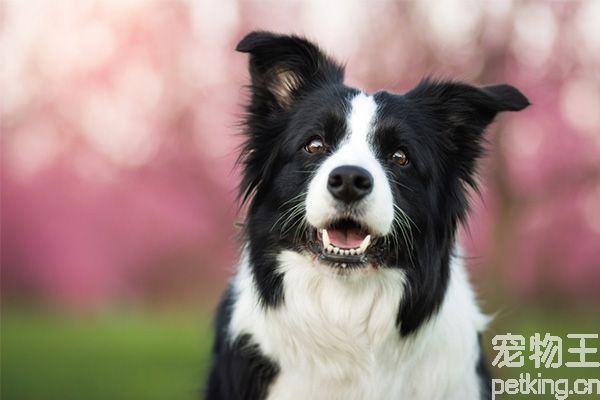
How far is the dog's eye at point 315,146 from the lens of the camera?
420 centimetres

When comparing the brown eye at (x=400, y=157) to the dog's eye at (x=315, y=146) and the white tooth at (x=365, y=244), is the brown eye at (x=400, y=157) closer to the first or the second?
the dog's eye at (x=315, y=146)

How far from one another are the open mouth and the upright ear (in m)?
0.99

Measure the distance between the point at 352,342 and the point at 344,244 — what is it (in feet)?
2.06

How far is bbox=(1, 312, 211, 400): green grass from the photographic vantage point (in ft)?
31.6

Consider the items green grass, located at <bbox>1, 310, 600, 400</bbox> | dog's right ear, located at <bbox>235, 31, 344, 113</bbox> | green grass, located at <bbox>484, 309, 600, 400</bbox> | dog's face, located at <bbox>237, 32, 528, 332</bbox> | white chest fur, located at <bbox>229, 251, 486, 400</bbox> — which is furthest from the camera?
green grass, located at <bbox>1, 310, 600, 400</bbox>

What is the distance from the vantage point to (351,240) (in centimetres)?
404

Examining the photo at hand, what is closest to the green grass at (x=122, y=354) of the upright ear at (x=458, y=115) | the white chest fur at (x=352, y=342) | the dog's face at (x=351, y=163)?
the white chest fur at (x=352, y=342)

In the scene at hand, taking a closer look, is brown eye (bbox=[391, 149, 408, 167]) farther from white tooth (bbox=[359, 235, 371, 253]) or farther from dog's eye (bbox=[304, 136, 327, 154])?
white tooth (bbox=[359, 235, 371, 253])

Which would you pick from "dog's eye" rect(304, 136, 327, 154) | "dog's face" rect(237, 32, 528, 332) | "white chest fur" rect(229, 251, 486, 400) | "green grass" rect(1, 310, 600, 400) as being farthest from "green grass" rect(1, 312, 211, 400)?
"dog's eye" rect(304, 136, 327, 154)

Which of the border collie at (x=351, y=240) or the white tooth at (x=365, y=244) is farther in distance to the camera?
the border collie at (x=351, y=240)

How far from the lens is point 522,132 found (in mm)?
9797

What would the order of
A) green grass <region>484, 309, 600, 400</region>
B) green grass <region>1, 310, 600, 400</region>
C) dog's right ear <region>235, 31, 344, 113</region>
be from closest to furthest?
dog's right ear <region>235, 31, 344, 113</region>, green grass <region>484, 309, 600, 400</region>, green grass <region>1, 310, 600, 400</region>

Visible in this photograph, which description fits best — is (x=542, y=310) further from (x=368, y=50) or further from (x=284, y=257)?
(x=284, y=257)

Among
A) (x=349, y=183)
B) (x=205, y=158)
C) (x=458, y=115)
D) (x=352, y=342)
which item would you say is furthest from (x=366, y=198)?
(x=205, y=158)
